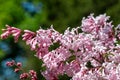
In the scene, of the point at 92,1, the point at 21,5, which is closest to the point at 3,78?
the point at 21,5

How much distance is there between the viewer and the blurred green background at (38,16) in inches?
715

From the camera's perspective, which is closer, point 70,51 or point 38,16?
point 70,51

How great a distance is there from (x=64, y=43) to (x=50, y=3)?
52.4 ft

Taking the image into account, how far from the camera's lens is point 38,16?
20594 mm

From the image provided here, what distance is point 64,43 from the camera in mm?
4551

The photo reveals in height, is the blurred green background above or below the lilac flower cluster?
above

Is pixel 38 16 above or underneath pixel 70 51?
above

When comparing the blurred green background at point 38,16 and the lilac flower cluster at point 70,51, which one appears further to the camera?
the blurred green background at point 38,16

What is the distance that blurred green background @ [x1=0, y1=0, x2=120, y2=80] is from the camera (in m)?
18.2

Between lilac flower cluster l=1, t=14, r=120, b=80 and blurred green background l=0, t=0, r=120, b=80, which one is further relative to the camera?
blurred green background l=0, t=0, r=120, b=80

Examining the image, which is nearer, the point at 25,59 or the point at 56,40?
the point at 56,40

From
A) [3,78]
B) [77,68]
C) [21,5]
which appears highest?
[21,5]

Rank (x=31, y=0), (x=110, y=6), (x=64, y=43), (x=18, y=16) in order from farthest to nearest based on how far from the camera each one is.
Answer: (x=31, y=0)
(x=18, y=16)
(x=110, y=6)
(x=64, y=43)

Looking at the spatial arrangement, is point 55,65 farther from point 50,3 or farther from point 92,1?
point 50,3
